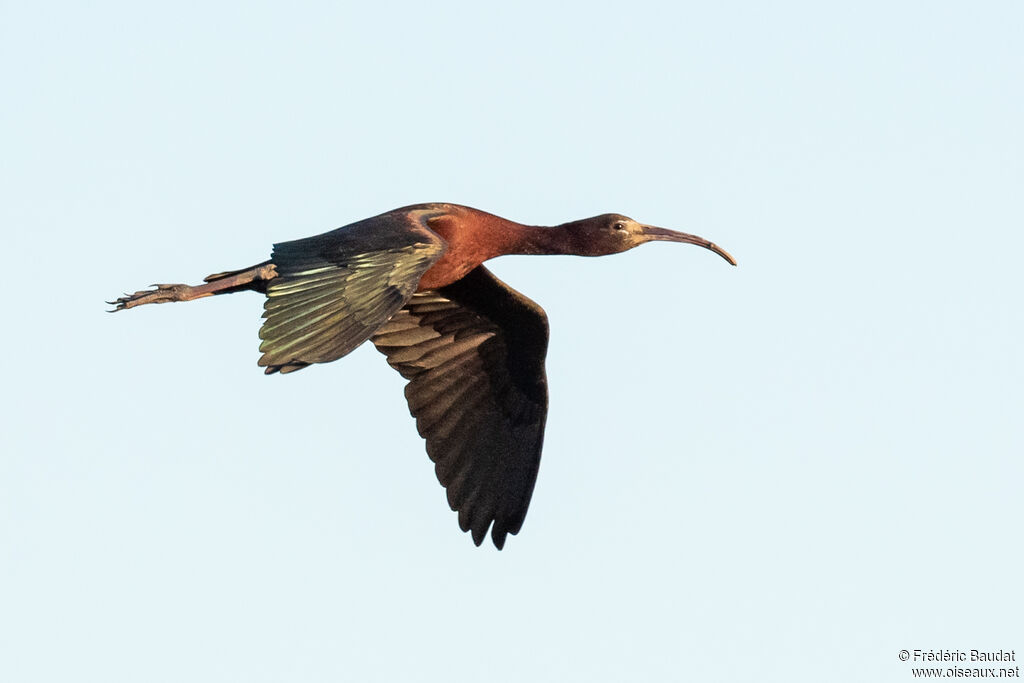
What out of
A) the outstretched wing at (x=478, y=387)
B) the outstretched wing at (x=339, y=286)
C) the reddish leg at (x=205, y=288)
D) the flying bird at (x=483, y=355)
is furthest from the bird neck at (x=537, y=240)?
the reddish leg at (x=205, y=288)

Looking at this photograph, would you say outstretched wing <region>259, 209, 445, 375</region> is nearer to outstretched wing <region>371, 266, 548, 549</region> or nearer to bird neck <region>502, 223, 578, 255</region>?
bird neck <region>502, 223, 578, 255</region>

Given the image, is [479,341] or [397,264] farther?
[479,341]

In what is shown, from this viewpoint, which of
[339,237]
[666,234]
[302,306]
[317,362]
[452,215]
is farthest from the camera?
[666,234]

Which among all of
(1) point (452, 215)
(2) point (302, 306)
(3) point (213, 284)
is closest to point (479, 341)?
(1) point (452, 215)

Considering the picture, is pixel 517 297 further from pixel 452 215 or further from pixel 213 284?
pixel 213 284

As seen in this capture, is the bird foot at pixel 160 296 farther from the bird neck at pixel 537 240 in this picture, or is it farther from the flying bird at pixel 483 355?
the bird neck at pixel 537 240

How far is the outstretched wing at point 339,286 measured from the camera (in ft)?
34.0

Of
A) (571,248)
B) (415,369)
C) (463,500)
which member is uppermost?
(571,248)

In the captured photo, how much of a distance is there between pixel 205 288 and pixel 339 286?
1932 millimetres

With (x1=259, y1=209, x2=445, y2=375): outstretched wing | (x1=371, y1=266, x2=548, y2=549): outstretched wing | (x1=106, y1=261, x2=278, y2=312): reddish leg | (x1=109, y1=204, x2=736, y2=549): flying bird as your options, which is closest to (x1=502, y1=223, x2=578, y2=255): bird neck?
(x1=109, y1=204, x2=736, y2=549): flying bird

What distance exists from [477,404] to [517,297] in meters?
1.02

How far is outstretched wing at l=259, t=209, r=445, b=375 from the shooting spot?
34.0ft

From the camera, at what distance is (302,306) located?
1084 centimetres

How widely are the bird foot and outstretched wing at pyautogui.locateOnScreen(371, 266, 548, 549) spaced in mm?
2273
